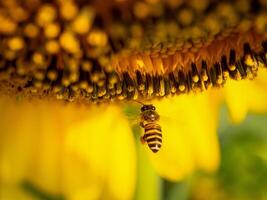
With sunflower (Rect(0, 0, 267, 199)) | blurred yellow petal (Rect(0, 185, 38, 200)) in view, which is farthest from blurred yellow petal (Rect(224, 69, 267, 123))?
blurred yellow petal (Rect(0, 185, 38, 200))

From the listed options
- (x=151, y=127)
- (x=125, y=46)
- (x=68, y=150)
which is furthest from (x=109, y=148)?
(x=125, y=46)

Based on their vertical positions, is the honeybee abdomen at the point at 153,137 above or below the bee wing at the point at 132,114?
below

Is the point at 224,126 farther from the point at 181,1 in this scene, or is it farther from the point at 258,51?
the point at 181,1

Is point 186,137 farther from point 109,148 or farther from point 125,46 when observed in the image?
point 125,46

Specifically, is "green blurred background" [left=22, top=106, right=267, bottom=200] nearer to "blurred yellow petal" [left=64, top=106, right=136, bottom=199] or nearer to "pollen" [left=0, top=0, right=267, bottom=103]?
"blurred yellow petal" [left=64, top=106, right=136, bottom=199]

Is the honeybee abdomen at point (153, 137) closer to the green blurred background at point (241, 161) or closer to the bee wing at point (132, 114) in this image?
the bee wing at point (132, 114)

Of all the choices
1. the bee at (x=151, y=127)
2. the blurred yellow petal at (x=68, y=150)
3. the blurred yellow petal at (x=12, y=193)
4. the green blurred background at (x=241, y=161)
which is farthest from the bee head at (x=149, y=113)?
the blurred yellow petal at (x=12, y=193)

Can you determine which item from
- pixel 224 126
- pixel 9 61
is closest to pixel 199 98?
pixel 224 126
